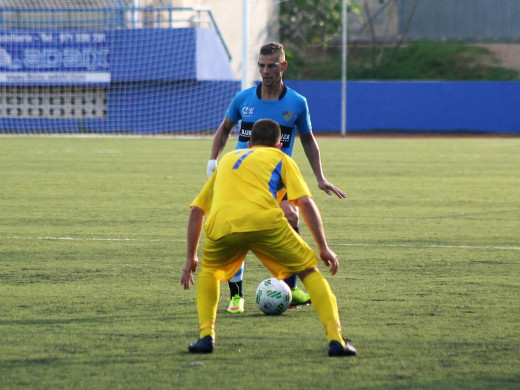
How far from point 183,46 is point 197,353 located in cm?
3045

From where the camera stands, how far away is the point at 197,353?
5.38 meters

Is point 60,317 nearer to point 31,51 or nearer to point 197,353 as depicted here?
point 197,353

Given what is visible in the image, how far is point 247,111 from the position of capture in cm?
708

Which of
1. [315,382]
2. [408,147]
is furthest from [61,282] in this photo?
[408,147]

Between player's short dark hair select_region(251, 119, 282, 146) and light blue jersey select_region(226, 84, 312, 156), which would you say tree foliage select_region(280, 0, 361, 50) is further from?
player's short dark hair select_region(251, 119, 282, 146)

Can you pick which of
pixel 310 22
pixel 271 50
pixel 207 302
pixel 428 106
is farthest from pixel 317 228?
pixel 310 22

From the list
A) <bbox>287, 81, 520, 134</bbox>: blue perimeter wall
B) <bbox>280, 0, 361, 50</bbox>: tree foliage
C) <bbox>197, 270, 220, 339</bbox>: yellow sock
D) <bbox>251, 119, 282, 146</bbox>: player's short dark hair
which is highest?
<bbox>280, 0, 361, 50</bbox>: tree foliage

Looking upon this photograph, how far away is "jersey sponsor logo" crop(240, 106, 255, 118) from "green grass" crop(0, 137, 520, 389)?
1.36m

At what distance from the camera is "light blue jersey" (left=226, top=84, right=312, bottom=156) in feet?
23.1

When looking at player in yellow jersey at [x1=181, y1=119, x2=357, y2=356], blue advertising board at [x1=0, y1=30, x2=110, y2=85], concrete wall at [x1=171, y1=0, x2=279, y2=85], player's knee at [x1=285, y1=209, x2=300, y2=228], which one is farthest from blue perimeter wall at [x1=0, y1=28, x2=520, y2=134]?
player in yellow jersey at [x1=181, y1=119, x2=357, y2=356]

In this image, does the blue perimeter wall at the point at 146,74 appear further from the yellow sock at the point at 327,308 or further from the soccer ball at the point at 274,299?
the yellow sock at the point at 327,308

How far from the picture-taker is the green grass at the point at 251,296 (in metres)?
5.01

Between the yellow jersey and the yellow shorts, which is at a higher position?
the yellow jersey

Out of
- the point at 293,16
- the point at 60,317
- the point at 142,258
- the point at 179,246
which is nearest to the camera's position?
the point at 60,317
